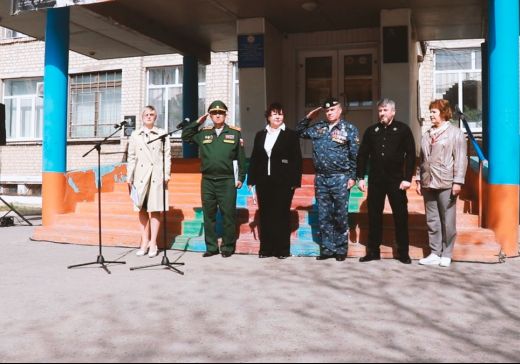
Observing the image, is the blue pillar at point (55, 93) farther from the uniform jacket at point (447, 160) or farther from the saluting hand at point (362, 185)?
the uniform jacket at point (447, 160)

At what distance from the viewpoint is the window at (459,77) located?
14227 mm

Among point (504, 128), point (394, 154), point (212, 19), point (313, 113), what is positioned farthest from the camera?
point (212, 19)

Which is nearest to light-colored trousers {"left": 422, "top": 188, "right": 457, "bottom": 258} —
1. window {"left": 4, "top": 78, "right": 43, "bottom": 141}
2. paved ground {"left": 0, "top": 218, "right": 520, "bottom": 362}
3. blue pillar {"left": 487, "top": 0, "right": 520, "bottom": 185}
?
paved ground {"left": 0, "top": 218, "right": 520, "bottom": 362}

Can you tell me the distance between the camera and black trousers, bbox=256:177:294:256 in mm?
5906

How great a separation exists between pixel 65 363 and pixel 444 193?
4121 mm

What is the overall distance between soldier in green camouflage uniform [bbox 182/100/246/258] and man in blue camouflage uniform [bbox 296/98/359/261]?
0.94 meters

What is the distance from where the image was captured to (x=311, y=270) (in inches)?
206

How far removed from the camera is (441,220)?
5.56 metres

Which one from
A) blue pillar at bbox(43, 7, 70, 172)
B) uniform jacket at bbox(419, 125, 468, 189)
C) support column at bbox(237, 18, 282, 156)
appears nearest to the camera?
uniform jacket at bbox(419, 125, 468, 189)

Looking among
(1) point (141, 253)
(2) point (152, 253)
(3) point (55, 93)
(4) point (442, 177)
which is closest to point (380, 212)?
(4) point (442, 177)

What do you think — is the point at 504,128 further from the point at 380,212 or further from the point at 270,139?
the point at 270,139

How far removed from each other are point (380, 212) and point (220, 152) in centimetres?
195

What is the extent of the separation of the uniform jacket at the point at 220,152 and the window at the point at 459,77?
9.87 m

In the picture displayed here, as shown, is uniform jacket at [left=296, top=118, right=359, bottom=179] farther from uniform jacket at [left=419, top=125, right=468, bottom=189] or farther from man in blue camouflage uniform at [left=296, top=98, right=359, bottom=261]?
uniform jacket at [left=419, top=125, right=468, bottom=189]
